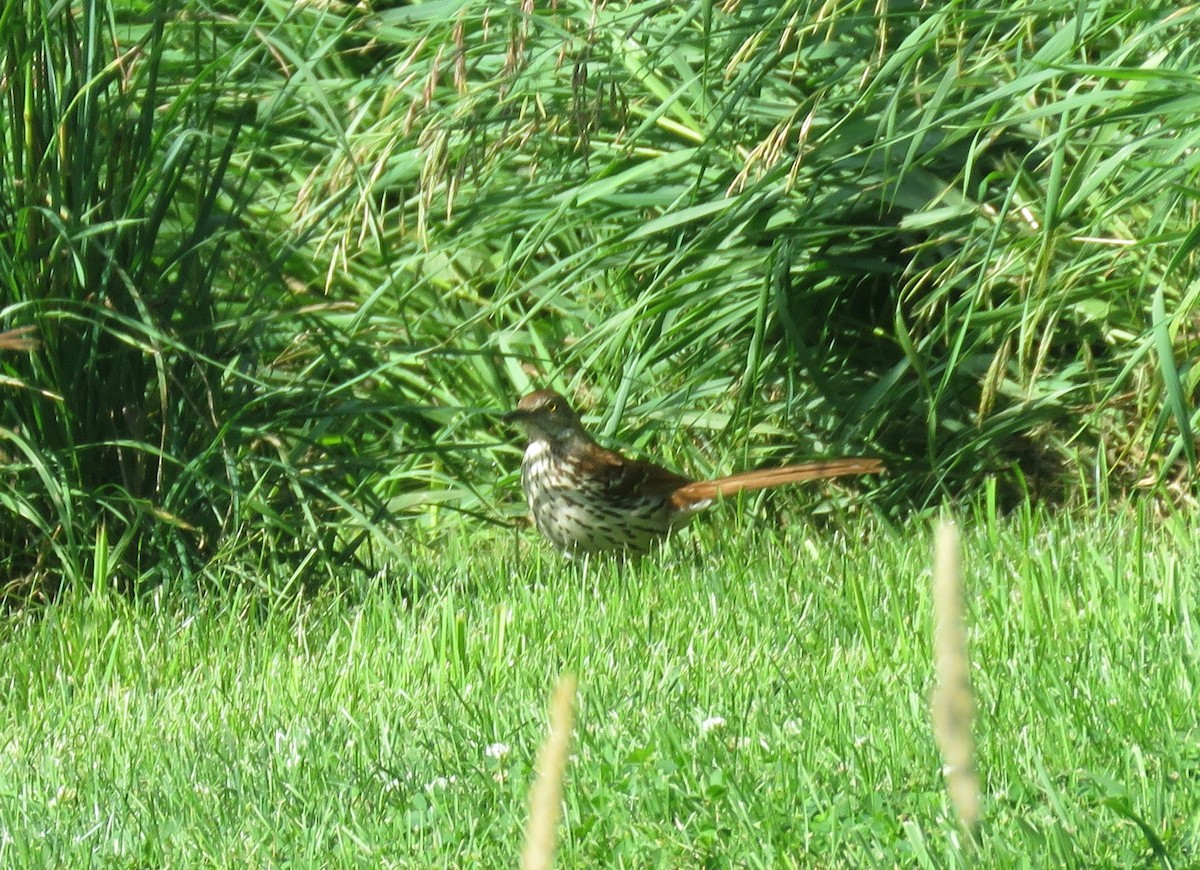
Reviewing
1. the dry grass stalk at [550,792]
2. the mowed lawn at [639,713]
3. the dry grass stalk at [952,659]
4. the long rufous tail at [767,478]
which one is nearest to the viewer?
the dry grass stalk at [550,792]

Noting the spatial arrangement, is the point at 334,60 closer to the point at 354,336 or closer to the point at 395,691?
the point at 354,336

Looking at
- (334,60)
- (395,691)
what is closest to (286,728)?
(395,691)

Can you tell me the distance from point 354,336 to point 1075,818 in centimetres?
313

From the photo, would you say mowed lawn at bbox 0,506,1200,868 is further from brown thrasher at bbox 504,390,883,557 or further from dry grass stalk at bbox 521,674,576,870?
dry grass stalk at bbox 521,674,576,870

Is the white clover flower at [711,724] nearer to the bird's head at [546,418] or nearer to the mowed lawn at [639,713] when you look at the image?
the mowed lawn at [639,713]

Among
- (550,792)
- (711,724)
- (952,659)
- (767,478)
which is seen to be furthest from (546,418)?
(550,792)

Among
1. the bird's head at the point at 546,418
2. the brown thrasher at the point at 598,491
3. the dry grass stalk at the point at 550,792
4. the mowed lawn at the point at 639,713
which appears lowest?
the brown thrasher at the point at 598,491

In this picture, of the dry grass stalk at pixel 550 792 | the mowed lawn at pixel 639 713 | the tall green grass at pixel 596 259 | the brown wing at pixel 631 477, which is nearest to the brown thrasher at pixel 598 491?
the brown wing at pixel 631 477

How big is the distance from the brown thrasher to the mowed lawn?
0.54 meters

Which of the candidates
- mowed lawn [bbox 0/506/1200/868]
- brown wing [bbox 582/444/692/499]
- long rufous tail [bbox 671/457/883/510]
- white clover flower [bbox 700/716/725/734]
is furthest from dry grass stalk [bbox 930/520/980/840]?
brown wing [bbox 582/444/692/499]

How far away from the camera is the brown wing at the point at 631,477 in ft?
16.8

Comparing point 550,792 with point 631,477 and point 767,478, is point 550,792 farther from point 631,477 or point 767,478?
point 631,477

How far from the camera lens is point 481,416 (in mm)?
6215

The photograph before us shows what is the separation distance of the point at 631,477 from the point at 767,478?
0.46 meters
